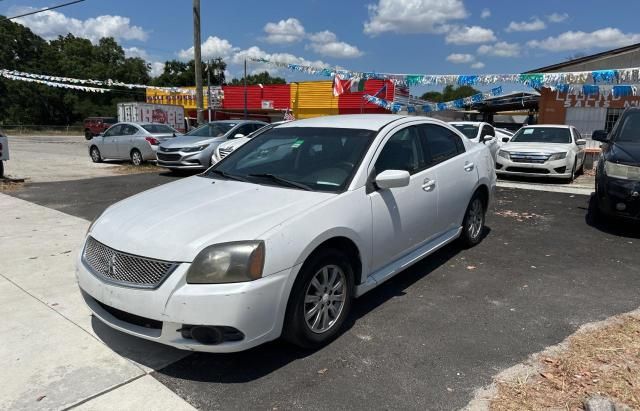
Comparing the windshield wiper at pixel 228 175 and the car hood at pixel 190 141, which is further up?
the car hood at pixel 190 141

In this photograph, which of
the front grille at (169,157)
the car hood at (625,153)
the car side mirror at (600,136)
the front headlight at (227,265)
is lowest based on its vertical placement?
the front headlight at (227,265)

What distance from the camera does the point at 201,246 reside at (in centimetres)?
280

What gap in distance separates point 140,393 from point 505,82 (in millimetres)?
15370

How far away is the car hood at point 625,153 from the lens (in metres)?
6.25

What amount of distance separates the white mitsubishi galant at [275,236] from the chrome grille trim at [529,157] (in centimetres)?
807

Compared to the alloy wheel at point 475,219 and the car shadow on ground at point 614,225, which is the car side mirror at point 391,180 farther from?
the car shadow on ground at point 614,225

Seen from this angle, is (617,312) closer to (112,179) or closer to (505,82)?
(112,179)

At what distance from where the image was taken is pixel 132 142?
1521 cm

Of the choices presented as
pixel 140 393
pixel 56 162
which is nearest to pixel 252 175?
pixel 140 393

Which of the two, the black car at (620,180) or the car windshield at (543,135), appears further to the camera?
the car windshield at (543,135)

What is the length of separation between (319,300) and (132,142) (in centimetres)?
1370

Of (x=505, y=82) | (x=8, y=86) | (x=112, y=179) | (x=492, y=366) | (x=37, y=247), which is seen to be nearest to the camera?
(x=492, y=366)

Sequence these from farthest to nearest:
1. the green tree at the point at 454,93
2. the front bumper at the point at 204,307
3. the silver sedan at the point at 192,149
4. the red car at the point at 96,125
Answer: the green tree at the point at 454,93
the red car at the point at 96,125
the silver sedan at the point at 192,149
the front bumper at the point at 204,307

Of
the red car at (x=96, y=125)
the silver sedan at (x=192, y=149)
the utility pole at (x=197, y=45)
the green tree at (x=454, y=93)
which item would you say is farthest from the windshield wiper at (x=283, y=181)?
the green tree at (x=454, y=93)
